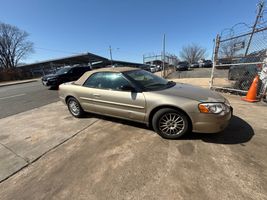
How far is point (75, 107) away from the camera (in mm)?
4324

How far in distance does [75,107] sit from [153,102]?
2.62 metres

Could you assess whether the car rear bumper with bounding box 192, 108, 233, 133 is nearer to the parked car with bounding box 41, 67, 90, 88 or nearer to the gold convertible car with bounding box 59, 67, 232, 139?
the gold convertible car with bounding box 59, 67, 232, 139

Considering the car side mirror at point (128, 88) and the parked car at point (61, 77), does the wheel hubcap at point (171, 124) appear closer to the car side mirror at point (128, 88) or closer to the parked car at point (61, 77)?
the car side mirror at point (128, 88)

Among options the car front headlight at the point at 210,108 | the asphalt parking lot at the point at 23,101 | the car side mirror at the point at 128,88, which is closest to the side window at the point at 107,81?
the car side mirror at the point at 128,88

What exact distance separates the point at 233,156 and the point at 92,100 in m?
3.17

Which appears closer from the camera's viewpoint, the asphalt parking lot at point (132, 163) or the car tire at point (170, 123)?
the asphalt parking lot at point (132, 163)

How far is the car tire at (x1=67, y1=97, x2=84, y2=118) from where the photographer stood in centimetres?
420

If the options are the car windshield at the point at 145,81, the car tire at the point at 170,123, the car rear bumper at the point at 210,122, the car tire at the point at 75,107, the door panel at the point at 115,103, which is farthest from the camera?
the car tire at the point at 75,107

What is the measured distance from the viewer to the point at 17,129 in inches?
156

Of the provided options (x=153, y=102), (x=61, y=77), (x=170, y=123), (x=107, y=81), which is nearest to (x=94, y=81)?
(x=107, y=81)

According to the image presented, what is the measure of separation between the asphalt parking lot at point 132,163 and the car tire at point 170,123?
0.18 m

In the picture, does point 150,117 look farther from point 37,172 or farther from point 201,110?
point 37,172

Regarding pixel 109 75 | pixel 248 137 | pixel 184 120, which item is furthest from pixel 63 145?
pixel 248 137

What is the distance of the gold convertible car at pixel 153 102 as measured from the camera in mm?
2562
